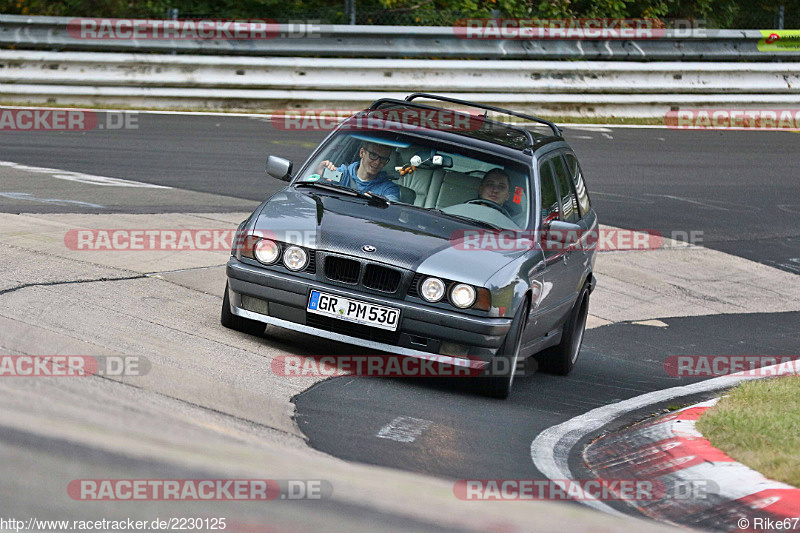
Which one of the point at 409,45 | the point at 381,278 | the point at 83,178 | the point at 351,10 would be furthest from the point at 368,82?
the point at 381,278

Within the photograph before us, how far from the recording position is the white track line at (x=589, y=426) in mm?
5988

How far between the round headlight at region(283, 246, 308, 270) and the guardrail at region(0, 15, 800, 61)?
12650mm

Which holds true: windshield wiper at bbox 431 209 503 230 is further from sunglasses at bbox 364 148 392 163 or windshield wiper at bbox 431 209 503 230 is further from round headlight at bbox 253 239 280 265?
round headlight at bbox 253 239 280 265

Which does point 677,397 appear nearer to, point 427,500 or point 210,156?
point 427,500

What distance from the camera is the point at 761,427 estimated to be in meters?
6.57

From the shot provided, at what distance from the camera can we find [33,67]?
1853 cm

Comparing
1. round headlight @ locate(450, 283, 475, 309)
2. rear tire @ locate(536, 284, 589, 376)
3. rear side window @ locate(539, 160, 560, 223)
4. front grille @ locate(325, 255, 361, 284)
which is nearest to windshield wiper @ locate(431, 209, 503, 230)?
rear side window @ locate(539, 160, 560, 223)

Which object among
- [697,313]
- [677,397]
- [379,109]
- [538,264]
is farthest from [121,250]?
[697,313]

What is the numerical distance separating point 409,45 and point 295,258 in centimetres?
1379

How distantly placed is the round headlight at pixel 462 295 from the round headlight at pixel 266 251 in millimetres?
1090

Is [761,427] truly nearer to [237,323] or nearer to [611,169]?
[237,323]

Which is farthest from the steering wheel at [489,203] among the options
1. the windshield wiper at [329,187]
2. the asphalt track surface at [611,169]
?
the asphalt track surface at [611,169]

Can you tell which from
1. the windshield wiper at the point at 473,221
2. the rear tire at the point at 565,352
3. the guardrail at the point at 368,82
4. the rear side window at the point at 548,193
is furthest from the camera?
the guardrail at the point at 368,82

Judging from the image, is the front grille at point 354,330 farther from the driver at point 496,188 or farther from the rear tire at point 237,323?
the driver at point 496,188
